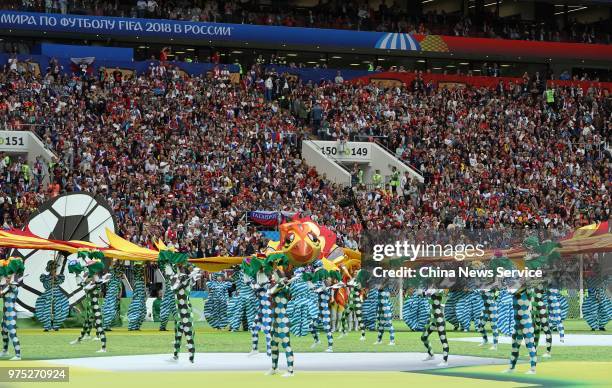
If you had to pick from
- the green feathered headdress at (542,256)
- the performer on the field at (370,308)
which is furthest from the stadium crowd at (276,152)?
the green feathered headdress at (542,256)

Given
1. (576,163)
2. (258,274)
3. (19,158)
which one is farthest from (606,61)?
(258,274)

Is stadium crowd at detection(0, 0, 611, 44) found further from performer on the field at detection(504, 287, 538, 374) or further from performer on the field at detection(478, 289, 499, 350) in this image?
performer on the field at detection(504, 287, 538, 374)

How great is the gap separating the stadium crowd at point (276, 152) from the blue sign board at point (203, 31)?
118 inches

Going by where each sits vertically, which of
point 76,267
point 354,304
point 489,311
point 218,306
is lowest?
point 218,306

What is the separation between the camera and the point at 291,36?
203 ft

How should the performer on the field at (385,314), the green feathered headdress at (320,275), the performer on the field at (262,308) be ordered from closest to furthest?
1. the performer on the field at (262,308)
2. the green feathered headdress at (320,275)
3. the performer on the field at (385,314)

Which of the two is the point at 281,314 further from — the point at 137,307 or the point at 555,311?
the point at 137,307

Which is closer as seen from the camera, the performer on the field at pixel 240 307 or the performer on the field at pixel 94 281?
the performer on the field at pixel 94 281

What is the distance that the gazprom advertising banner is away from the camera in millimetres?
56219

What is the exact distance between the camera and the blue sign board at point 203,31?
55.8 metres

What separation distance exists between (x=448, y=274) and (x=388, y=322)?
2.54 meters

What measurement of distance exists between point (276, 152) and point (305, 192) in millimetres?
3218

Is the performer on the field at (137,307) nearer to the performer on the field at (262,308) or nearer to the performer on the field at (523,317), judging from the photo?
the performer on the field at (262,308)

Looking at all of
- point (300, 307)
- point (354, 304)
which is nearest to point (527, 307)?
point (300, 307)
